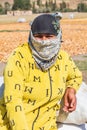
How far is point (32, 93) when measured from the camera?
3.91 metres

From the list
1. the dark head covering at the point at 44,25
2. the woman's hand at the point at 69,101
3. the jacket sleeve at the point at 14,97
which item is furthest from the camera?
the woman's hand at the point at 69,101

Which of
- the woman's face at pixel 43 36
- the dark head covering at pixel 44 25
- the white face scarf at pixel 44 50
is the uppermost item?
the dark head covering at pixel 44 25

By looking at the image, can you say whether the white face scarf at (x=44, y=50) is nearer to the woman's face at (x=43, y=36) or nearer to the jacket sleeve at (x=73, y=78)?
the woman's face at (x=43, y=36)

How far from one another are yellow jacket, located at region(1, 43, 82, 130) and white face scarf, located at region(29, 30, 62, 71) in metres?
0.05

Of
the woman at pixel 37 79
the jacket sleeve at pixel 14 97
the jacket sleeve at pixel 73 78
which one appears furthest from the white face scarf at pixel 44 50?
the jacket sleeve at pixel 73 78

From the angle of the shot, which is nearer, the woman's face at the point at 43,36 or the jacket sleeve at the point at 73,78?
the woman's face at the point at 43,36

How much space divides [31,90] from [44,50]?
1.10 ft

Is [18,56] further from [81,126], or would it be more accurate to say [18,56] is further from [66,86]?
[81,126]

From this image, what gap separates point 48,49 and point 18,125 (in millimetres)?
636

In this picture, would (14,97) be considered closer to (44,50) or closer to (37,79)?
(37,79)

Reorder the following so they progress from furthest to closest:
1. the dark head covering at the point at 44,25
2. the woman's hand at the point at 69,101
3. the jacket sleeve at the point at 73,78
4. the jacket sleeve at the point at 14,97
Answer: the jacket sleeve at the point at 73,78 < the woman's hand at the point at 69,101 < the dark head covering at the point at 44,25 < the jacket sleeve at the point at 14,97

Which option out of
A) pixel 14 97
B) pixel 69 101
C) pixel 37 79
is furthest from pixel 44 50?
pixel 69 101

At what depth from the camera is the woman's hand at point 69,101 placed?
417 centimetres

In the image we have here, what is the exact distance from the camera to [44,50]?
385 cm
